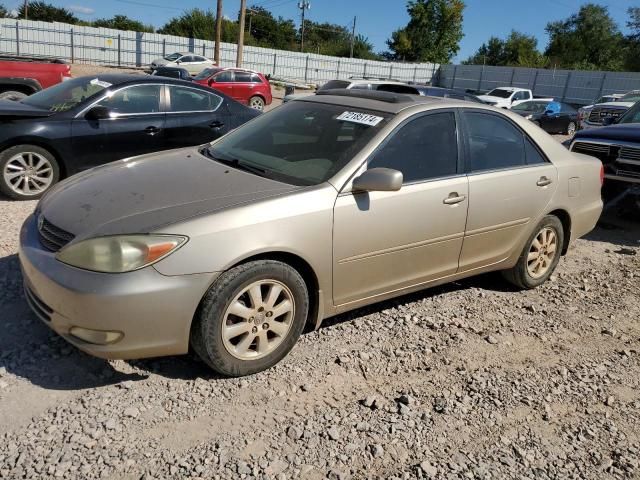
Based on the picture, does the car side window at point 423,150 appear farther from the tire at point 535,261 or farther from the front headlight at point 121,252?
the front headlight at point 121,252

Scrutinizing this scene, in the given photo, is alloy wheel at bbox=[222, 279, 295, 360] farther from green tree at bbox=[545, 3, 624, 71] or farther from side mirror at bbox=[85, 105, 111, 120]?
green tree at bbox=[545, 3, 624, 71]

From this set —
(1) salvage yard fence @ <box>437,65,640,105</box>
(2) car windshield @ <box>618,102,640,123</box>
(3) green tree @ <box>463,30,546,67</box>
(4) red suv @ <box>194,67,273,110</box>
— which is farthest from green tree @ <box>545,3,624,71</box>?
(2) car windshield @ <box>618,102,640,123</box>

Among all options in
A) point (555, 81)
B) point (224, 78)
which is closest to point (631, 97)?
point (224, 78)

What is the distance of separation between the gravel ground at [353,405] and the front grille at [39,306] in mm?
330

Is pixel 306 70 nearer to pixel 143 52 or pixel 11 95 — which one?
pixel 143 52

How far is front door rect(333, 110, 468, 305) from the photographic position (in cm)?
335

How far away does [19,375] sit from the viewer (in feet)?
9.85

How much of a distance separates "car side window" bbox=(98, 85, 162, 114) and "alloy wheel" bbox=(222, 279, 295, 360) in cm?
443

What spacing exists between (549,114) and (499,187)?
18.0 meters

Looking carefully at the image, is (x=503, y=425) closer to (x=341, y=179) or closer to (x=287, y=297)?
(x=287, y=297)

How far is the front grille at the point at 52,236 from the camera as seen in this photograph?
2913mm

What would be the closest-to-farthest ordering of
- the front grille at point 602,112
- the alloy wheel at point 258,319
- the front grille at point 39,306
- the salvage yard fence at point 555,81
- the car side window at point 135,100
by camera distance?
the front grille at point 39,306 < the alloy wheel at point 258,319 < the car side window at point 135,100 < the front grille at point 602,112 < the salvage yard fence at point 555,81

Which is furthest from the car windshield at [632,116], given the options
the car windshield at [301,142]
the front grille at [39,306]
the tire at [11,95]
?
the tire at [11,95]

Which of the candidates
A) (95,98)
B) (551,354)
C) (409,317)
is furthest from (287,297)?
(95,98)
